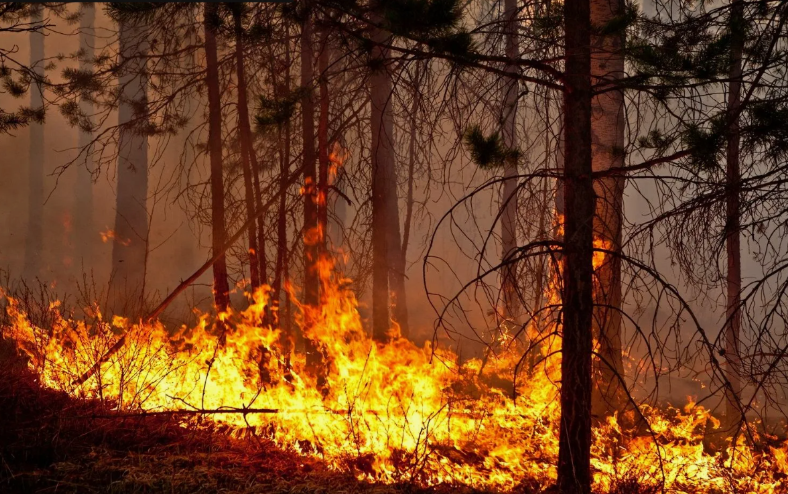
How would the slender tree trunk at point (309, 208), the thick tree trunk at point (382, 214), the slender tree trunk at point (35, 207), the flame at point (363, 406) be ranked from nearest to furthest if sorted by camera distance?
1. the flame at point (363, 406)
2. the slender tree trunk at point (309, 208)
3. the thick tree trunk at point (382, 214)
4. the slender tree trunk at point (35, 207)

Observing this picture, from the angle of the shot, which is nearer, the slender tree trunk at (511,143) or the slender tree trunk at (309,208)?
the slender tree trunk at (511,143)

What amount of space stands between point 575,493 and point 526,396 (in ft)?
8.05

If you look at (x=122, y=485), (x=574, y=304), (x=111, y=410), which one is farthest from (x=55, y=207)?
(x=574, y=304)

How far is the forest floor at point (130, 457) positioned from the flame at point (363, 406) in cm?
23

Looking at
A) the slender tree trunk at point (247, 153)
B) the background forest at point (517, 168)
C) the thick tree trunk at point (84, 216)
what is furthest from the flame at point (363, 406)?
the thick tree trunk at point (84, 216)

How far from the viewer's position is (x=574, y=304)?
398 cm

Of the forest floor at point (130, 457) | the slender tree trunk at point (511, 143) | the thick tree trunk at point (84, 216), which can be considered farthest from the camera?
the thick tree trunk at point (84, 216)

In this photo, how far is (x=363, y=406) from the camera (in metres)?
5.59

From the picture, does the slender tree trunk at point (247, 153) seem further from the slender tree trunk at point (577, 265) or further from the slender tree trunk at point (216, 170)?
the slender tree trunk at point (577, 265)

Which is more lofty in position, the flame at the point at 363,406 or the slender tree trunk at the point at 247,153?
the slender tree trunk at the point at 247,153

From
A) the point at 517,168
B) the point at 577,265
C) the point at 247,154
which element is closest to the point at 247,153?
the point at 247,154

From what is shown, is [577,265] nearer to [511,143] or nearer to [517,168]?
[511,143]

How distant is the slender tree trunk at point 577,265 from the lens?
158 inches

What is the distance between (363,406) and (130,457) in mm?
1919
